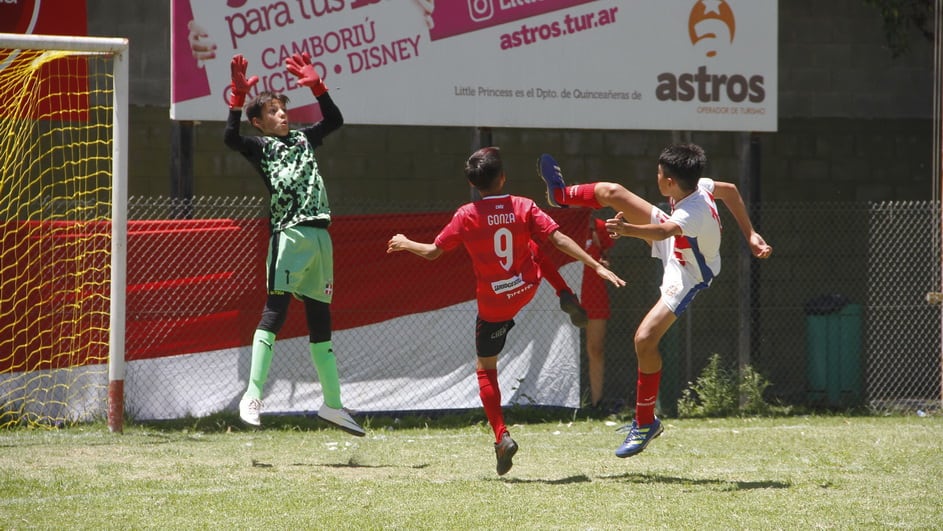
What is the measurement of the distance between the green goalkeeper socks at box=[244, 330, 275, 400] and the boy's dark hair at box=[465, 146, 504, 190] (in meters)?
1.63

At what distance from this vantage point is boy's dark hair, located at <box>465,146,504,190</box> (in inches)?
258

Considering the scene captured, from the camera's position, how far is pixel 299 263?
698 centimetres

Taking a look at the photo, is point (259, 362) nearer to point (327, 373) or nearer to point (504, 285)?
point (327, 373)

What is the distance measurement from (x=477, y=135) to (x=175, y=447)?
165 inches

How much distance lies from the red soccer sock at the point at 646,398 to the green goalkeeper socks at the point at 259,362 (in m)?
2.30

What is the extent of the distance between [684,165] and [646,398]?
1.43 meters

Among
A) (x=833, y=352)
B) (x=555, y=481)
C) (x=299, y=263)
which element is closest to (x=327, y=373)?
(x=299, y=263)

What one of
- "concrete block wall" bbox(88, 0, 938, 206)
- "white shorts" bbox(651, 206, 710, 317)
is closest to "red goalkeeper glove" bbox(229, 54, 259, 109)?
"white shorts" bbox(651, 206, 710, 317)

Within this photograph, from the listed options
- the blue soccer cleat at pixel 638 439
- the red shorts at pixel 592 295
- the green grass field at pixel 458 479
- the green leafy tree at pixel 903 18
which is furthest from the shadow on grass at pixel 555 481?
the green leafy tree at pixel 903 18

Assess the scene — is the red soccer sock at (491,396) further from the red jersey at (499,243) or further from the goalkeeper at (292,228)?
the goalkeeper at (292,228)

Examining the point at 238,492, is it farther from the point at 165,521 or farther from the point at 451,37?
the point at 451,37

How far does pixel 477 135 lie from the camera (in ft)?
33.7

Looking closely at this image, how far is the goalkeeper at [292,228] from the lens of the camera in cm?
694

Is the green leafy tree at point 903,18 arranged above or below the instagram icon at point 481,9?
above
